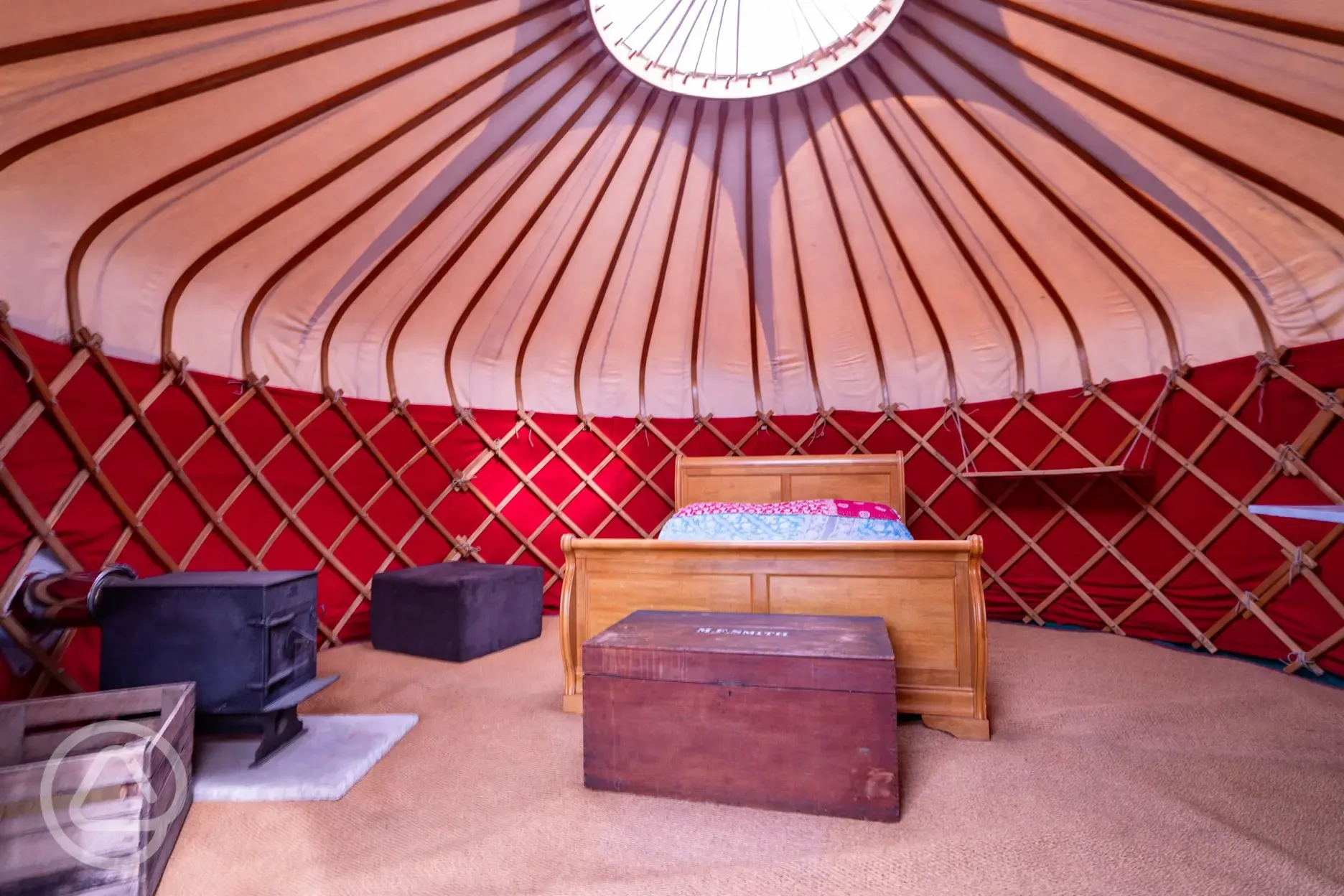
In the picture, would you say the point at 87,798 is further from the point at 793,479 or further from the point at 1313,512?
the point at 793,479

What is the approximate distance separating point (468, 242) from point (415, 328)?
64cm

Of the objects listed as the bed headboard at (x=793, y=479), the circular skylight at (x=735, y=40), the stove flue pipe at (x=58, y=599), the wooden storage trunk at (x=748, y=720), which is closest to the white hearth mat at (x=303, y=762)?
the stove flue pipe at (x=58, y=599)

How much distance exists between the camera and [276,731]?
5.25ft

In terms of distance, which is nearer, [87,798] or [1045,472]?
[87,798]

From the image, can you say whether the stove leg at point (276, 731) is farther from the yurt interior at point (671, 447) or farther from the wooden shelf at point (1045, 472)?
the wooden shelf at point (1045, 472)

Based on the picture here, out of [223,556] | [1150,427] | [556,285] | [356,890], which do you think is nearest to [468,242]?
[556,285]

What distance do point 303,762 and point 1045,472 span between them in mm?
3019

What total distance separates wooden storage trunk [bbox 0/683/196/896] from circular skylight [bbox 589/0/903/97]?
7.69ft

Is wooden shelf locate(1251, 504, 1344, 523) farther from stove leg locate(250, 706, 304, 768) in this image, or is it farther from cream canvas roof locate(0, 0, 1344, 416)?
stove leg locate(250, 706, 304, 768)

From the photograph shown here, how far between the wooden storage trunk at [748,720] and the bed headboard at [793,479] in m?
2.03

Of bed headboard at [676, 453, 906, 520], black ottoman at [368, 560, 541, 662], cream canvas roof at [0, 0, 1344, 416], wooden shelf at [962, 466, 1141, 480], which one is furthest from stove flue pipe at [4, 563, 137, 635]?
wooden shelf at [962, 466, 1141, 480]

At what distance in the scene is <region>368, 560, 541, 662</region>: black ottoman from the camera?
2.56 metres

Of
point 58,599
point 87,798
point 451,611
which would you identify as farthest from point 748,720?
point 58,599

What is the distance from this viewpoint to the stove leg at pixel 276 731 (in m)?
1.54
